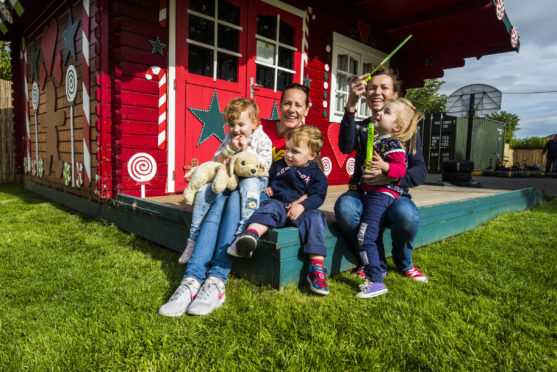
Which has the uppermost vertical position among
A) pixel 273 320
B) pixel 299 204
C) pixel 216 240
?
pixel 299 204

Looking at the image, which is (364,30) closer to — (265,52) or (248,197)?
(265,52)

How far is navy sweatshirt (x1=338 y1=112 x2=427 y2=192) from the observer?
2.24 m

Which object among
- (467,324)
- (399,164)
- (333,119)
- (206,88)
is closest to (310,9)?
(333,119)

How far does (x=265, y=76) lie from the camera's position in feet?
14.6

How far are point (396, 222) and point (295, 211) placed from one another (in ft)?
2.16

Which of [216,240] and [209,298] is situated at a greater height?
[216,240]

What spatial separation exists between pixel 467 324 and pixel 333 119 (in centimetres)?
432

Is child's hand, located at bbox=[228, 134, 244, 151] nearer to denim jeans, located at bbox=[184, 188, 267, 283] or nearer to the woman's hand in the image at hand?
denim jeans, located at bbox=[184, 188, 267, 283]

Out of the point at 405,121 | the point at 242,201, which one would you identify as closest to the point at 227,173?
the point at 242,201

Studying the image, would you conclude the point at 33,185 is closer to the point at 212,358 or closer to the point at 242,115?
the point at 242,115

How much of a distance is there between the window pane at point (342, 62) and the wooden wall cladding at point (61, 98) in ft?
11.9

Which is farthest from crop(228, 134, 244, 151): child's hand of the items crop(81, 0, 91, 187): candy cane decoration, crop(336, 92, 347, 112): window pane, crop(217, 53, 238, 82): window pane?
crop(336, 92, 347, 112): window pane

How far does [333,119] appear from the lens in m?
5.56

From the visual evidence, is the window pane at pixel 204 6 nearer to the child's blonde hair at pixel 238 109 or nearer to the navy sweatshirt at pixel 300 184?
the child's blonde hair at pixel 238 109
